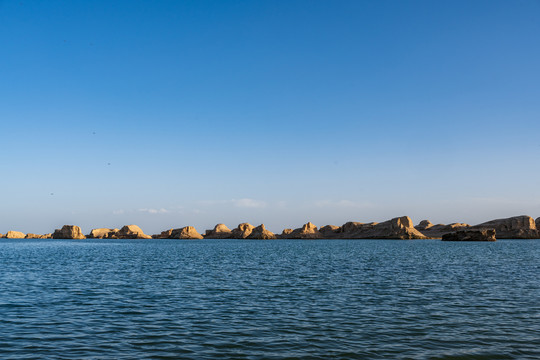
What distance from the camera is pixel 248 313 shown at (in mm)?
24641

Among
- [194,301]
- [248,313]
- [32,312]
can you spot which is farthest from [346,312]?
[32,312]

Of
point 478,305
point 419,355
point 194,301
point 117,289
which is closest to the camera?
point 419,355

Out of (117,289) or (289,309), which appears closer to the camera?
(289,309)

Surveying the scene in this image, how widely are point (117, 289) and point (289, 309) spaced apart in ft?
57.1

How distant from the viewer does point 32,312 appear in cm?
2478

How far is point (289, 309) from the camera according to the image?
25703mm

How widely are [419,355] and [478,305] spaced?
13.4 m

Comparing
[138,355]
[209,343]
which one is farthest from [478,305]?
[138,355]

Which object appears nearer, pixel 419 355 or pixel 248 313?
pixel 419 355

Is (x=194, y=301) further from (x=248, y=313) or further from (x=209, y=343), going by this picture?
(x=209, y=343)

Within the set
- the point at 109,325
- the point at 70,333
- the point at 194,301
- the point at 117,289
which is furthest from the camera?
the point at 117,289

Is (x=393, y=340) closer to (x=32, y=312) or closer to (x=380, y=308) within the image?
(x=380, y=308)

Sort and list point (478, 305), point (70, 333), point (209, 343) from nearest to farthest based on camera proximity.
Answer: point (209, 343) < point (70, 333) < point (478, 305)

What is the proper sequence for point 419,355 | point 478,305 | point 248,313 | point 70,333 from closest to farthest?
point 419,355, point 70,333, point 248,313, point 478,305
